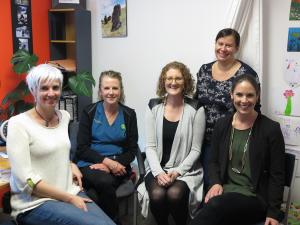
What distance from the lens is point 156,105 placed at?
2.51 meters

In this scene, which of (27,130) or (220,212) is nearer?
(27,130)

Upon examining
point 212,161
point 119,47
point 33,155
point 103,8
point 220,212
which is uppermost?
point 103,8

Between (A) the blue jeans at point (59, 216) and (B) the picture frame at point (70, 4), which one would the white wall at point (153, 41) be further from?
(A) the blue jeans at point (59, 216)

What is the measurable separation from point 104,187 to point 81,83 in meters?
1.25

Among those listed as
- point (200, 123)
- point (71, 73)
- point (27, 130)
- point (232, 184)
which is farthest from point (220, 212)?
point (71, 73)

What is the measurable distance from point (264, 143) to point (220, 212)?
0.48m

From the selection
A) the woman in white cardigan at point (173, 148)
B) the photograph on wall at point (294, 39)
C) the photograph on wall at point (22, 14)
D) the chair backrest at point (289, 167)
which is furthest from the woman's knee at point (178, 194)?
the photograph on wall at point (22, 14)

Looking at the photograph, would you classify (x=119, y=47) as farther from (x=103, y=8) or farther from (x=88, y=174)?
(x=88, y=174)

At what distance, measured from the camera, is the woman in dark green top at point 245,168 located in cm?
190

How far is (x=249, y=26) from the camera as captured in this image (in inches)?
99.1

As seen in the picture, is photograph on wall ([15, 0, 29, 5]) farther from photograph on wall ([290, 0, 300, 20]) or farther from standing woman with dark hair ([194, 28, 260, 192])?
photograph on wall ([290, 0, 300, 20])

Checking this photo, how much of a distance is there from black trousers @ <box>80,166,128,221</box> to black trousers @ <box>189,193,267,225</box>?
0.61 metres

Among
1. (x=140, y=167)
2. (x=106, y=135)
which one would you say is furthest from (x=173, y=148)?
(x=106, y=135)

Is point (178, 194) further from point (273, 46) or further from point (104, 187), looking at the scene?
point (273, 46)
